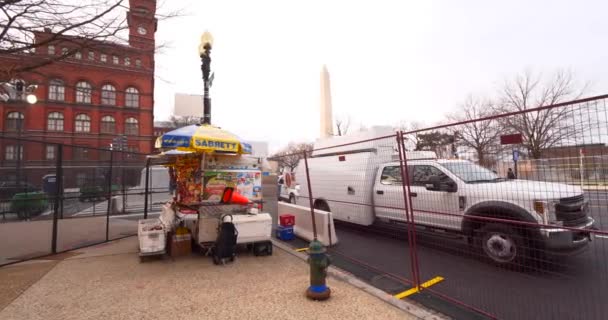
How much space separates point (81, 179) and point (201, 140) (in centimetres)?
703

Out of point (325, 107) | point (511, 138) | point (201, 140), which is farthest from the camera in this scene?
point (325, 107)

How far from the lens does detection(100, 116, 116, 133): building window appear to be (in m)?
36.2

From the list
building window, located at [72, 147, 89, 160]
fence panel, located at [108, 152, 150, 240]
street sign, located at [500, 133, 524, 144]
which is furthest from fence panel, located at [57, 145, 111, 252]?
street sign, located at [500, 133, 524, 144]

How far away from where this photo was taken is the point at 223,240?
17.0 feet

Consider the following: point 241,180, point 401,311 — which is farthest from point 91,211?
point 401,311

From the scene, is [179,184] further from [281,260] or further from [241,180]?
[281,260]

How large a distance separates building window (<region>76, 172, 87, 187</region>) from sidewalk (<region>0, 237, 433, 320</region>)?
14.8ft

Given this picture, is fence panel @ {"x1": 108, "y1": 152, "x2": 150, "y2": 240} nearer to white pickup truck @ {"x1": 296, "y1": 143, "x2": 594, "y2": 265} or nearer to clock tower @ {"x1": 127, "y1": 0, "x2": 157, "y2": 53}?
clock tower @ {"x1": 127, "y1": 0, "x2": 157, "y2": 53}

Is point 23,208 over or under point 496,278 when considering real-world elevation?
over

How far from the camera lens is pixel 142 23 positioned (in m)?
6.62

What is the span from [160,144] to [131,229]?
5.06m

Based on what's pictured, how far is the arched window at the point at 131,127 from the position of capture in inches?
1468

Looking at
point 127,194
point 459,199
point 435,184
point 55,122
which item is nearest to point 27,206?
point 127,194

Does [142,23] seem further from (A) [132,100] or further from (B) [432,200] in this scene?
(A) [132,100]
